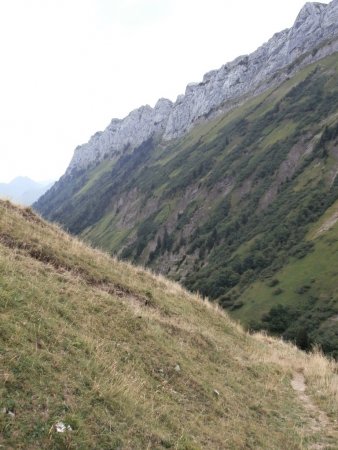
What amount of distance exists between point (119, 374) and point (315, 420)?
26.0 feet

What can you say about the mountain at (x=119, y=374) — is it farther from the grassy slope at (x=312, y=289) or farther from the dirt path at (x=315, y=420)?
the grassy slope at (x=312, y=289)

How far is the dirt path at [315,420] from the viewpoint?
40.6 ft

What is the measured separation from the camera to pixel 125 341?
13312 millimetres

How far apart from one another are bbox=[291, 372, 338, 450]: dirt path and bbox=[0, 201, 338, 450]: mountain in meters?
0.05

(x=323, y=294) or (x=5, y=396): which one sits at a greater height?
(x=5, y=396)

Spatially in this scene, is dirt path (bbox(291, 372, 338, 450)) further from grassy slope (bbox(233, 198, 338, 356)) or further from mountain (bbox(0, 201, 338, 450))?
grassy slope (bbox(233, 198, 338, 356))

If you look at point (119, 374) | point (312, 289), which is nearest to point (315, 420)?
point (119, 374)

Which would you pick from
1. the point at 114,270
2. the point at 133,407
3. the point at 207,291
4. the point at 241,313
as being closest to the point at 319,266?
the point at 241,313

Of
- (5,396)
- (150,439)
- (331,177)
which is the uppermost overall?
(5,396)

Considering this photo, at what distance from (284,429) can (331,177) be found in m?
169

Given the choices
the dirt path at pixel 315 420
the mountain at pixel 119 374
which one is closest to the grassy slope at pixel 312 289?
the dirt path at pixel 315 420

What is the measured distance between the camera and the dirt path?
1238cm

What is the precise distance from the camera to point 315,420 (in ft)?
47.7

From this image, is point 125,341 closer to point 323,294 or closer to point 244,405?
point 244,405
